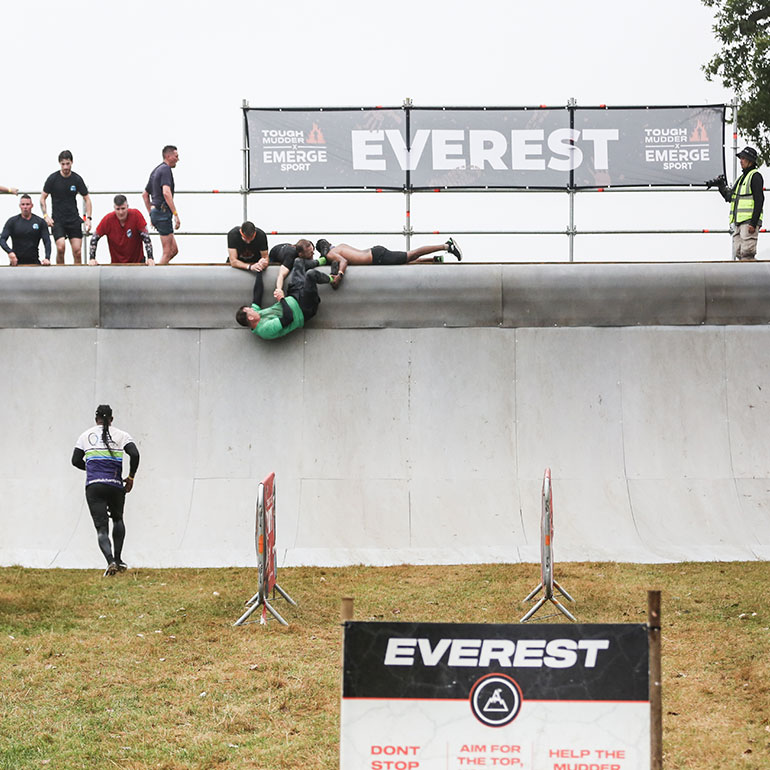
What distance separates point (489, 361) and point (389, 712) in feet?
31.1

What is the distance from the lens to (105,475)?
10562 mm

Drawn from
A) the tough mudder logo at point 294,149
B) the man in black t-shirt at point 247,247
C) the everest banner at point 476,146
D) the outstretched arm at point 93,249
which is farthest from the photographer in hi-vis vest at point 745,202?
the outstretched arm at point 93,249

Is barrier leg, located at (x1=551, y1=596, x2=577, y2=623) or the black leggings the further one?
the black leggings

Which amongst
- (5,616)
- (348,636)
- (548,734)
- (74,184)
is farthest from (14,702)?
(74,184)

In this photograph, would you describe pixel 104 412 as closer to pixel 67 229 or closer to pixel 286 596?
pixel 286 596

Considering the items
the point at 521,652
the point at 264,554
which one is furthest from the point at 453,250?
the point at 521,652

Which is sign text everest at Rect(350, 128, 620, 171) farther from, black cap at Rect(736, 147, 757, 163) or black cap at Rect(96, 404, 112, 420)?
black cap at Rect(96, 404, 112, 420)

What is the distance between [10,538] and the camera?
38.5ft

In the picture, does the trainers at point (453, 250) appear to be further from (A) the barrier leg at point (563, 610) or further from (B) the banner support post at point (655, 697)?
(B) the banner support post at point (655, 697)

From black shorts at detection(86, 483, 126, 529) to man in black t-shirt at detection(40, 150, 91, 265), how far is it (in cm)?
487

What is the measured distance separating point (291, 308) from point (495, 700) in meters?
9.50

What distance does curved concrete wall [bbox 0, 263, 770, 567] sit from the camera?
38.7ft

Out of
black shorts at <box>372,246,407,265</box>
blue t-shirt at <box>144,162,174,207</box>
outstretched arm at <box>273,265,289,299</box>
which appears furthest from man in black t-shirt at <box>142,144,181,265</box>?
black shorts at <box>372,246,407,265</box>

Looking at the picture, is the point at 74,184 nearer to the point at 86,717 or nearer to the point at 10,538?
the point at 10,538
